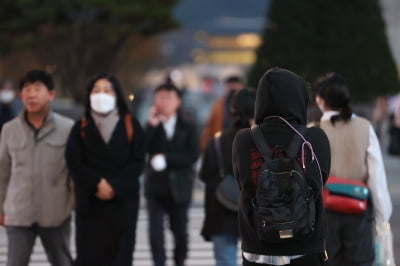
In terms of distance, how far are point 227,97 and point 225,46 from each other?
549 feet

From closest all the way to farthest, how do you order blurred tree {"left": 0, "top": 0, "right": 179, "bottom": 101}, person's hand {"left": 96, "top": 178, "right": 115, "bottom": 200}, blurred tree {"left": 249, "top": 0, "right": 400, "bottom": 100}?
person's hand {"left": 96, "top": 178, "right": 115, "bottom": 200}
blurred tree {"left": 249, "top": 0, "right": 400, "bottom": 100}
blurred tree {"left": 0, "top": 0, "right": 179, "bottom": 101}

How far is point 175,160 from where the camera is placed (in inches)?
363

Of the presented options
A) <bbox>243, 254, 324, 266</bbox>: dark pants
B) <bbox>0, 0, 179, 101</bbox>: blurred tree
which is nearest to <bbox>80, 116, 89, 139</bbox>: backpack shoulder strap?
<bbox>243, 254, 324, 266</bbox>: dark pants

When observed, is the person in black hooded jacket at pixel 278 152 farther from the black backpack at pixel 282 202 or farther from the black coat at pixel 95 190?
the black coat at pixel 95 190

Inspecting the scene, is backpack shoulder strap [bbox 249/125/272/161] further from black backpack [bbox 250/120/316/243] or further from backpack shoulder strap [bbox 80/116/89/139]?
backpack shoulder strap [bbox 80/116/89/139]

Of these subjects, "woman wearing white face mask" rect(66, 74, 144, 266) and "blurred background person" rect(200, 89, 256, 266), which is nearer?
"woman wearing white face mask" rect(66, 74, 144, 266)

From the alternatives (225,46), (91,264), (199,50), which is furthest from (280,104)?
(225,46)

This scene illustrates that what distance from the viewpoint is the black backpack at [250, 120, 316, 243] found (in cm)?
462

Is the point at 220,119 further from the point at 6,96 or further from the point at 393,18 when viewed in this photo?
the point at 393,18

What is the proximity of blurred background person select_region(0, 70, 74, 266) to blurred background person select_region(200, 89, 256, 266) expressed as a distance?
3.64ft

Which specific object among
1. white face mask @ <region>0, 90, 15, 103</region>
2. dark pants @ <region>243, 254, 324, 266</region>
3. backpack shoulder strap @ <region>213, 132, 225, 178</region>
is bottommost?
dark pants @ <region>243, 254, 324, 266</region>

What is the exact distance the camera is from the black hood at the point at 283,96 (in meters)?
4.83

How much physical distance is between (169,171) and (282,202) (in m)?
4.64

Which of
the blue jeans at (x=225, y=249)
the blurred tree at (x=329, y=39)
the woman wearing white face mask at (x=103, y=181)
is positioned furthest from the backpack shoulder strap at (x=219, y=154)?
the blurred tree at (x=329, y=39)
